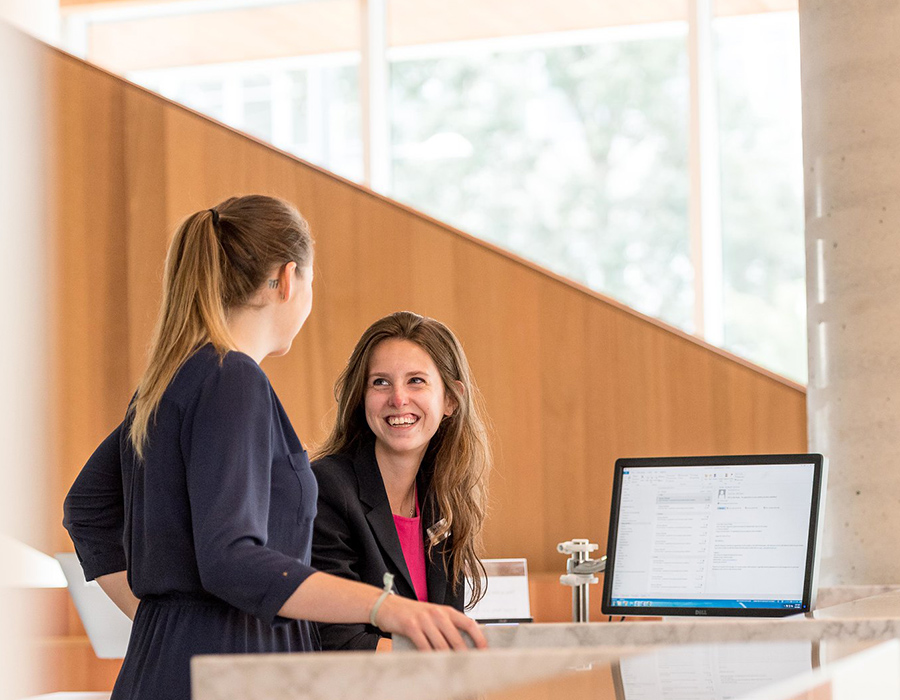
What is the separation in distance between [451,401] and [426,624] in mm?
990

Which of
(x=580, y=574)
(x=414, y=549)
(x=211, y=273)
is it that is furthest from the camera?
(x=580, y=574)

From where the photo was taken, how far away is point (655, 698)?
1049mm

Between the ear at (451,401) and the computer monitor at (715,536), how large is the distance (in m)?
0.34

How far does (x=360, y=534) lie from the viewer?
1885mm

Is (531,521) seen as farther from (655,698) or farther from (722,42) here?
(722,42)

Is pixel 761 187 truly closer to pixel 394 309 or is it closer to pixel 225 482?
pixel 394 309

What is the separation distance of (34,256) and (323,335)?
0.87 meters

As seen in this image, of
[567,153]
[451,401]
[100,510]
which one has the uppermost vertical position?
[567,153]

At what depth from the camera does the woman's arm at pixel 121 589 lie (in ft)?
5.27

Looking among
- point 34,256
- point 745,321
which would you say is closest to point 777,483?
point 34,256

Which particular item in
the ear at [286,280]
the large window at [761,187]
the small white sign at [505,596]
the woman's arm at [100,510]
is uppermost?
the large window at [761,187]

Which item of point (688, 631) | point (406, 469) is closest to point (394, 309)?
point (406, 469)

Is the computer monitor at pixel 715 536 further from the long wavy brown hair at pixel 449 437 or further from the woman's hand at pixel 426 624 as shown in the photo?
the woman's hand at pixel 426 624

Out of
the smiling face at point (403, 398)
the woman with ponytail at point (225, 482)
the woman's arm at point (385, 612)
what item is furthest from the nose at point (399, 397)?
the woman's arm at point (385, 612)
